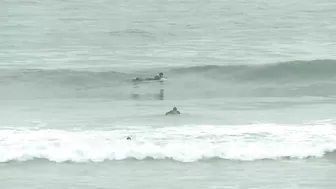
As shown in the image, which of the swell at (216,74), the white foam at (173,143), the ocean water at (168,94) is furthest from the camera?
the swell at (216,74)

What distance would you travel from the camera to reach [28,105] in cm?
2039

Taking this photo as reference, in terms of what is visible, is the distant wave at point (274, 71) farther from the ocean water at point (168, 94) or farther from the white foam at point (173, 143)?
the white foam at point (173, 143)

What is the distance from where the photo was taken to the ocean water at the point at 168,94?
14188 millimetres

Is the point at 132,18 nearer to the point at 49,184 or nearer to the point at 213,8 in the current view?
Answer: the point at 213,8

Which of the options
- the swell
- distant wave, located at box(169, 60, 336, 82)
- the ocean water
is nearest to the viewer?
the ocean water

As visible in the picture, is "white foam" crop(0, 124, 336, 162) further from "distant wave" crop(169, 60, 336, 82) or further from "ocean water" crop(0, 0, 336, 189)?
"distant wave" crop(169, 60, 336, 82)

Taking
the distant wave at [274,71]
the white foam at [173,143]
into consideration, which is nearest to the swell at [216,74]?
the distant wave at [274,71]

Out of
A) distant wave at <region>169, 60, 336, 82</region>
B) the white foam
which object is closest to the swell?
distant wave at <region>169, 60, 336, 82</region>

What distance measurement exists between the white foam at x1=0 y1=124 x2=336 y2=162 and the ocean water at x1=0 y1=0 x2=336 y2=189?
29 millimetres

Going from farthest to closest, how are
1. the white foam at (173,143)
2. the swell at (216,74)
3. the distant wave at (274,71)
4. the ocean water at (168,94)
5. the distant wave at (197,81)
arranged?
the distant wave at (274,71)
the swell at (216,74)
the distant wave at (197,81)
the white foam at (173,143)
the ocean water at (168,94)

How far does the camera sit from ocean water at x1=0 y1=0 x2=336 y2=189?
46.5 feet

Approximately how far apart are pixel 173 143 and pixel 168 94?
7.12m

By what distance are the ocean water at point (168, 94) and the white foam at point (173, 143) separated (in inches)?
1.1

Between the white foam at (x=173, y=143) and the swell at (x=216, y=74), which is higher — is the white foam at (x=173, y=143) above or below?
below
